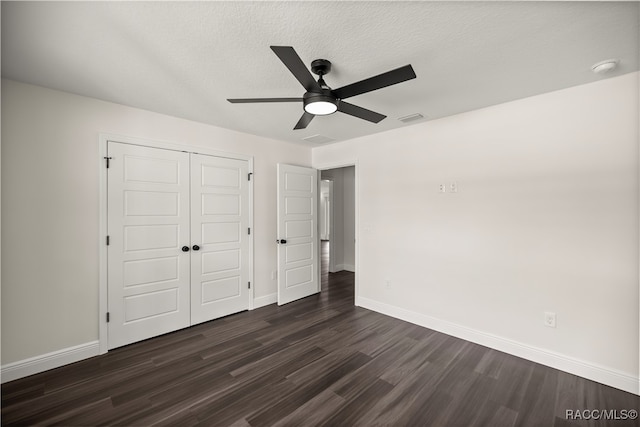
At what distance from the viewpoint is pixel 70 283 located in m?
2.63

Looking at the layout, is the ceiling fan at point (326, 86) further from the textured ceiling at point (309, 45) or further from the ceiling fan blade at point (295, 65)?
the textured ceiling at point (309, 45)

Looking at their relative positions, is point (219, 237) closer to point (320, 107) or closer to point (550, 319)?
point (320, 107)

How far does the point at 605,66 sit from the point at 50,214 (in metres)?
4.91

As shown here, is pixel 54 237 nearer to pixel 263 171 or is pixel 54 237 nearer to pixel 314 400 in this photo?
pixel 263 171

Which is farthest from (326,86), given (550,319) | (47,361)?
(47,361)

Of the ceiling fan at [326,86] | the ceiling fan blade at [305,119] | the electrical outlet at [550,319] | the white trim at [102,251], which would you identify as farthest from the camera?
the white trim at [102,251]

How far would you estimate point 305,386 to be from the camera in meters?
2.27

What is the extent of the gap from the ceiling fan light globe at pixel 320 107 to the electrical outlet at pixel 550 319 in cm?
279

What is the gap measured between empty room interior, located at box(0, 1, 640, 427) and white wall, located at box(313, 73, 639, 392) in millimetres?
18

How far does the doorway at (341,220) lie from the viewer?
6449 mm

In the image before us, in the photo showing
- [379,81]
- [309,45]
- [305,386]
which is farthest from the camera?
[305,386]

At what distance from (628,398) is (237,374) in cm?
322

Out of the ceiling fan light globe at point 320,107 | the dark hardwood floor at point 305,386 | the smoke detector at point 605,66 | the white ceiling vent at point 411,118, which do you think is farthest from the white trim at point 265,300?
the smoke detector at point 605,66

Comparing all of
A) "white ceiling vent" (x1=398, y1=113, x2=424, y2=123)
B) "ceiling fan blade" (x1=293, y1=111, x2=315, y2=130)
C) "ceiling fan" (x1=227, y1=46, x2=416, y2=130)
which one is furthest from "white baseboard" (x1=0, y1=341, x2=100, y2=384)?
"white ceiling vent" (x1=398, y1=113, x2=424, y2=123)
